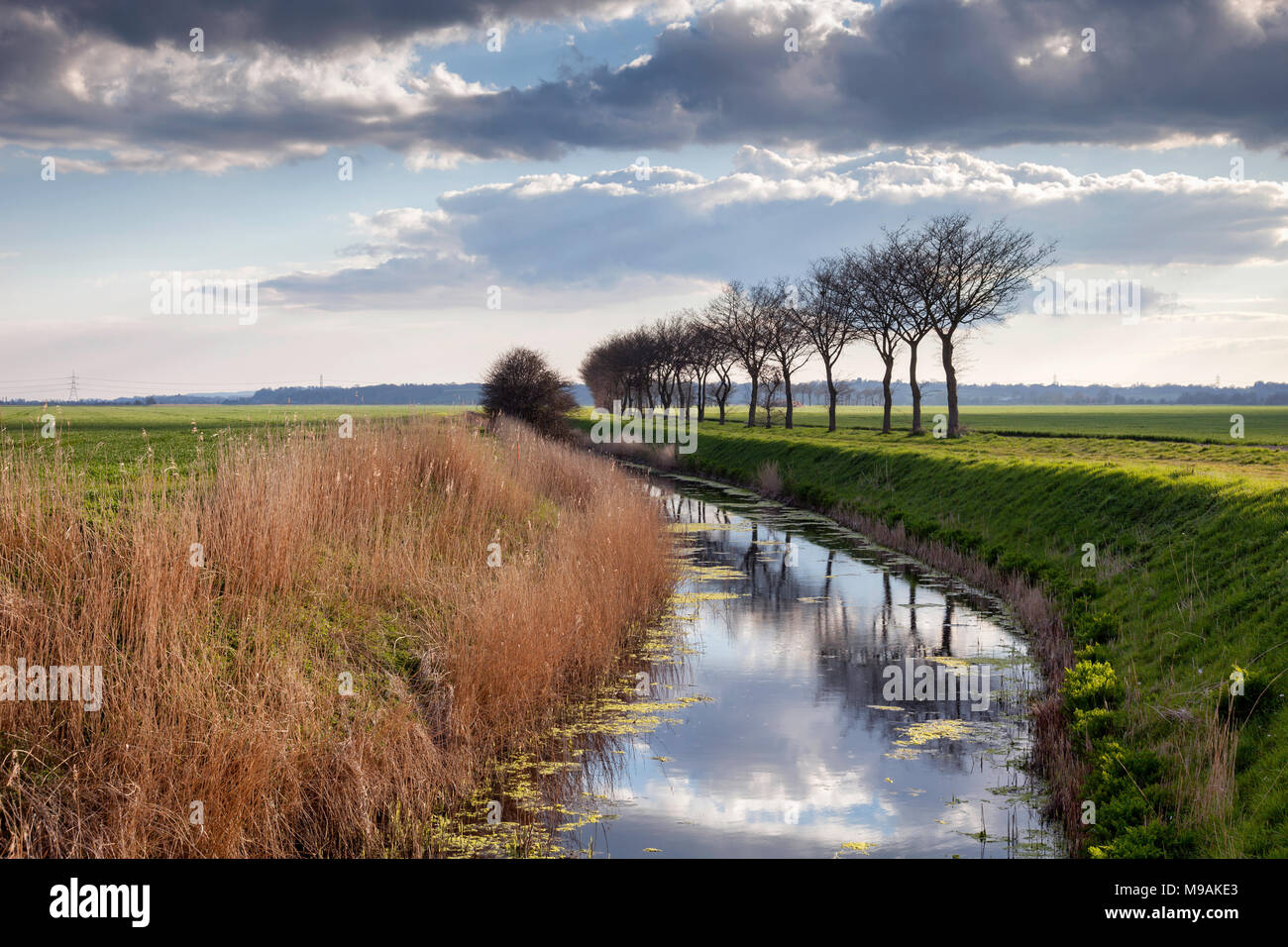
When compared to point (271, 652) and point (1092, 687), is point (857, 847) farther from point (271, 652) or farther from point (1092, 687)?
point (271, 652)

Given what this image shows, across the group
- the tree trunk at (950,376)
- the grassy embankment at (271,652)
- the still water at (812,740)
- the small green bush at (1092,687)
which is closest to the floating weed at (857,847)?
the still water at (812,740)

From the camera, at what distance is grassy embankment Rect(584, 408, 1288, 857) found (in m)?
7.93

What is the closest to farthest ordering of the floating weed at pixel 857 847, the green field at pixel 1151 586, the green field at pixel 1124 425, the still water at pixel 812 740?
the green field at pixel 1151 586 < the floating weed at pixel 857 847 < the still water at pixel 812 740 < the green field at pixel 1124 425

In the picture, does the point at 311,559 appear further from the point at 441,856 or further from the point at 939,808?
the point at 939,808

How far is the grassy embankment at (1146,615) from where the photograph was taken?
793 centimetres

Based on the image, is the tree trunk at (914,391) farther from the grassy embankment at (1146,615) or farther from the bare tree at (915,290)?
the grassy embankment at (1146,615)

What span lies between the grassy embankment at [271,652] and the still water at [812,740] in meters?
1.14

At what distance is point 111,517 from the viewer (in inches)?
393

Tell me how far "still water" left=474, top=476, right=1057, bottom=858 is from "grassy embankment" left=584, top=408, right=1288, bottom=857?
723 mm

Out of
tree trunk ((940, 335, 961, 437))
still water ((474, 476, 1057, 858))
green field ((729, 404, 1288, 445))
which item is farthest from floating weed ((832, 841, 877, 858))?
tree trunk ((940, 335, 961, 437))

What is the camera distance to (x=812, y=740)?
10883mm

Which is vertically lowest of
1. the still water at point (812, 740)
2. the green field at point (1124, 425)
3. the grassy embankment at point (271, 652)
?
the still water at point (812, 740)

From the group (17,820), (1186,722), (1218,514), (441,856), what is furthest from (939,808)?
(1218,514)
